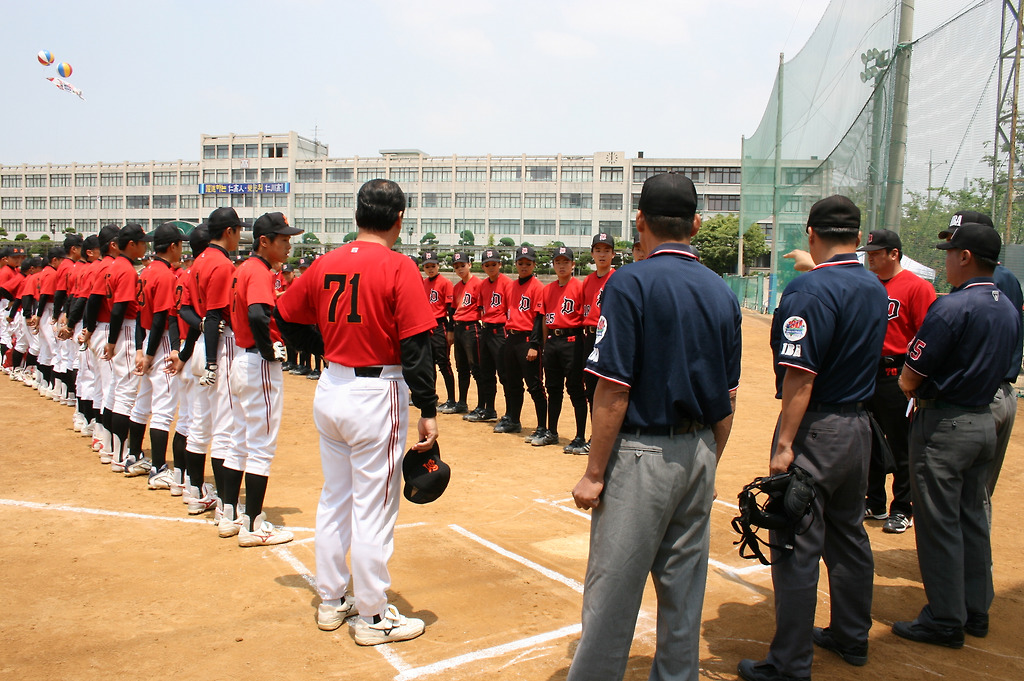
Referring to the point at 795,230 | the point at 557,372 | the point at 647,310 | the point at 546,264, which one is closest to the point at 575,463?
the point at 557,372

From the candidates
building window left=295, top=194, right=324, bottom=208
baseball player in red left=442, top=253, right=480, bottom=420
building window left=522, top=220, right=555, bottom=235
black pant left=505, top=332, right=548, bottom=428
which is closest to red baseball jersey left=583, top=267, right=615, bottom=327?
black pant left=505, top=332, right=548, bottom=428

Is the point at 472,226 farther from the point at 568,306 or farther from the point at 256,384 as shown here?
the point at 256,384

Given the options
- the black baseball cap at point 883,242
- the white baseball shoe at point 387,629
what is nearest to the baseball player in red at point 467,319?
the black baseball cap at point 883,242

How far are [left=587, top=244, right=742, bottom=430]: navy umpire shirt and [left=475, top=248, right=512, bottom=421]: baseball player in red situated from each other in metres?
7.21

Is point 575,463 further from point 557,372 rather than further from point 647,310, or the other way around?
point 647,310

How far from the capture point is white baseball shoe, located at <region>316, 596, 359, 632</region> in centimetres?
394

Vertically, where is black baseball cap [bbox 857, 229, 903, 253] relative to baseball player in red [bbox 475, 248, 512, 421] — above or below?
above

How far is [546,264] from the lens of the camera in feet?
177

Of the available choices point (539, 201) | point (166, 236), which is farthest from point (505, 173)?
point (166, 236)

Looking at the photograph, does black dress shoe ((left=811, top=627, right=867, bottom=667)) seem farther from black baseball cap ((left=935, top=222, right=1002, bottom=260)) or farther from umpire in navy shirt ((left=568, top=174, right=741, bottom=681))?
black baseball cap ((left=935, top=222, right=1002, bottom=260))

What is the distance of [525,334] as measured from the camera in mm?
9641

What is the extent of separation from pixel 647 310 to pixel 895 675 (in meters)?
2.52

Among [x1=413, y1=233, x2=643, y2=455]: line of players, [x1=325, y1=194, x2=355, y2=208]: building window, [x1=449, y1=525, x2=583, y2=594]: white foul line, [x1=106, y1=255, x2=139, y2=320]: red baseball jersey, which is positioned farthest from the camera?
[x1=325, y1=194, x2=355, y2=208]: building window

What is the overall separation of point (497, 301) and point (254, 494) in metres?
5.66
